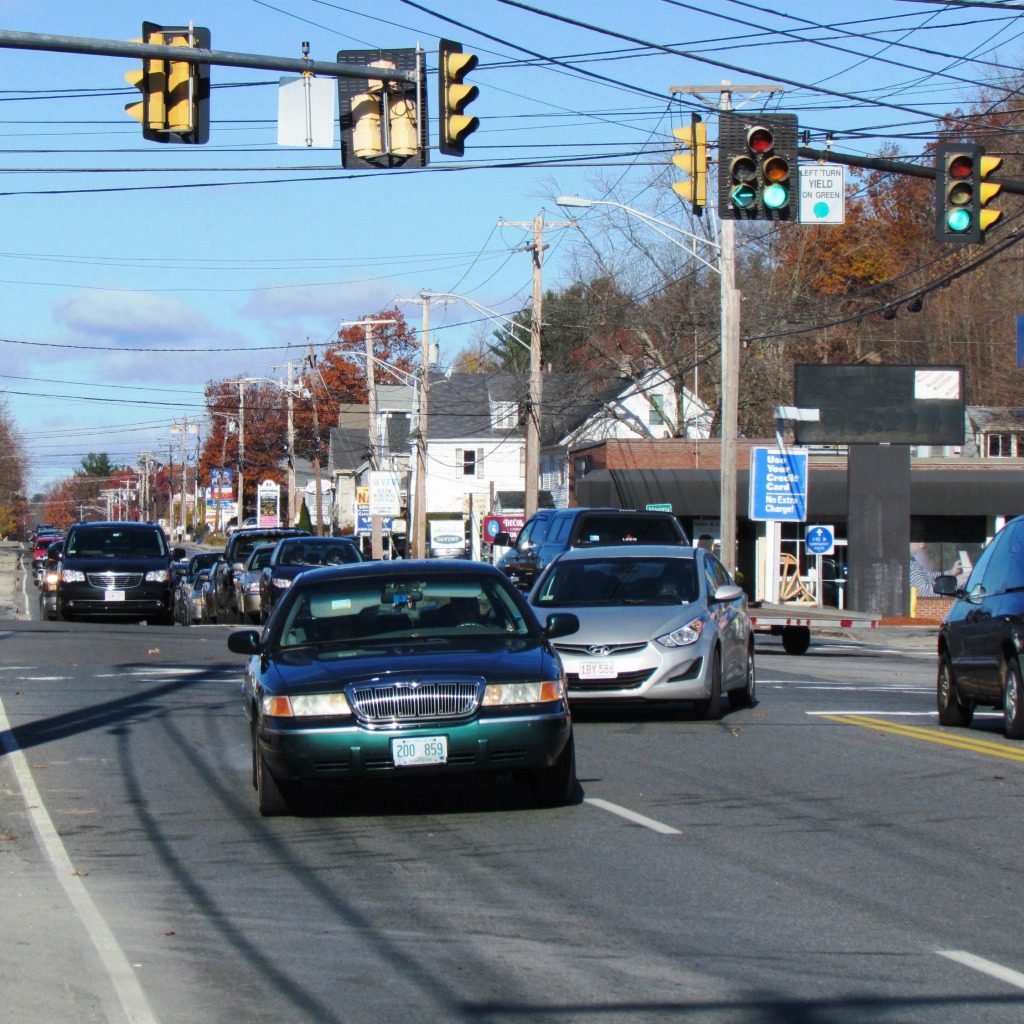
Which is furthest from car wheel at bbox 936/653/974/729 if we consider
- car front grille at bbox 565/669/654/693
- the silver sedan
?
car front grille at bbox 565/669/654/693

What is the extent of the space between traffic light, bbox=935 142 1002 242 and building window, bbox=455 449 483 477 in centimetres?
7051

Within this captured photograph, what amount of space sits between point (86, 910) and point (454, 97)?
1122cm

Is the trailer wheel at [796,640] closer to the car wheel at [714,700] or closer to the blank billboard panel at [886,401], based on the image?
the car wheel at [714,700]

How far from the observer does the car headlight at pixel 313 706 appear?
32.7ft

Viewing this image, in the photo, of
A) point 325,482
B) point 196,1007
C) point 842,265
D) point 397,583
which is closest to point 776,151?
point 397,583

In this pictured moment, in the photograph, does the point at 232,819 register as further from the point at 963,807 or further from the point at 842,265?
the point at 842,265

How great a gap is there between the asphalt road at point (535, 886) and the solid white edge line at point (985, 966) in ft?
0.05

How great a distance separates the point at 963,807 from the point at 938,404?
39.8 metres

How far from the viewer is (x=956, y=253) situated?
61.0 m

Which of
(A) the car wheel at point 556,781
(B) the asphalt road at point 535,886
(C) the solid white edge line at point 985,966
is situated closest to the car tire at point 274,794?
(B) the asphalt road at point 535,886

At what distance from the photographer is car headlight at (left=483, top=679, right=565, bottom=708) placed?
10008mm

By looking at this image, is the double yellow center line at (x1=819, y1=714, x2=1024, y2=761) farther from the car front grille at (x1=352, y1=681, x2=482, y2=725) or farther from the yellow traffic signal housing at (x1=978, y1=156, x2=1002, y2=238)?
the yellow traffic signal housing at (x1=978, y1=156, x2=1002, y2=238)

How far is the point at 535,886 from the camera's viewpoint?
8.33 metres

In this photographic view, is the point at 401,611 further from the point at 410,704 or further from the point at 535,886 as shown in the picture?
the point at 535,886
